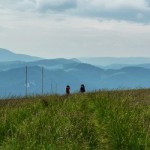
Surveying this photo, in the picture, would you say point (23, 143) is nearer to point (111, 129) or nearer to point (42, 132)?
point (42, 132)

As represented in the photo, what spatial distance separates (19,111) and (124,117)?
552cm

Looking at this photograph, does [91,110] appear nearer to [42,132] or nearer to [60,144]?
[42,132]

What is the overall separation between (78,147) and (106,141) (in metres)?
1.82

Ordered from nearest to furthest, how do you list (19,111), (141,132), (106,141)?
(141,132), (106,141), (19,111)

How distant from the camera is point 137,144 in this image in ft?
32.7

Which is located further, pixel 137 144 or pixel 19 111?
pixel 19 111

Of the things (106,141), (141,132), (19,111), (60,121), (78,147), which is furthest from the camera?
(19,111)

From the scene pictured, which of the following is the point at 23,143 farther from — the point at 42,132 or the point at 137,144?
the point at 137,144

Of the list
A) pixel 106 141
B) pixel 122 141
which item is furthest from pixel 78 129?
pixel 122 141

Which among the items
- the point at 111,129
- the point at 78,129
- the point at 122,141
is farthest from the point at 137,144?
the point at 78,129

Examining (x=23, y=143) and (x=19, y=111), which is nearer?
(x=23, y=143)

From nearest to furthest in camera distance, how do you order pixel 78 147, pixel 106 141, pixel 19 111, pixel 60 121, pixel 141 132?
pixel 78 147 < pixel 141 132 < pixel 106 141 < pixel 60 121 < pixel 19 111

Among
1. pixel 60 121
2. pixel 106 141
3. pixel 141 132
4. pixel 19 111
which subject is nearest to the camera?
pixel 141 132

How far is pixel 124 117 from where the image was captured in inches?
460
